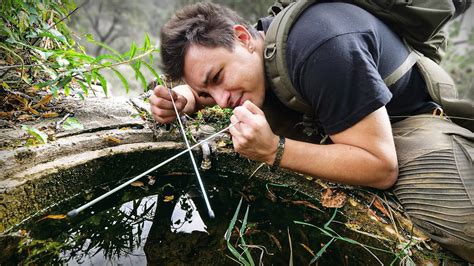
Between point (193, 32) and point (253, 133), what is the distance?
679 mm

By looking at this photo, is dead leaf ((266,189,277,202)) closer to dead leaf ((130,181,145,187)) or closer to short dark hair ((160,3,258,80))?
dead leaf ((130,181,145,187))

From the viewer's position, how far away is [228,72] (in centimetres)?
164

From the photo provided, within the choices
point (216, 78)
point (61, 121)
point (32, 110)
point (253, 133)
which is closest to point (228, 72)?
point (216, 78)

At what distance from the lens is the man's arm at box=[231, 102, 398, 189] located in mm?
1397

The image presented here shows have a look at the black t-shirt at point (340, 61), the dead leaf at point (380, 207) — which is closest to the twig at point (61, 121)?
the black t-shirt at point (340, 61)

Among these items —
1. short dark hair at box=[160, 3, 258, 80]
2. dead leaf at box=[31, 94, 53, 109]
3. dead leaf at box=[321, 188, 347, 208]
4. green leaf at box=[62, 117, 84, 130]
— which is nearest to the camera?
short dark hair at box=[160, 3, 258, 80]

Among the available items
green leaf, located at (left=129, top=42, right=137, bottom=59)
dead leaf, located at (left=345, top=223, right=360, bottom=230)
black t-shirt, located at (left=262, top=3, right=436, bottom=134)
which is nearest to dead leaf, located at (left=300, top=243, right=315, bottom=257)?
dead leaf, located at (left=345, top=223, right=360, bottom=230)

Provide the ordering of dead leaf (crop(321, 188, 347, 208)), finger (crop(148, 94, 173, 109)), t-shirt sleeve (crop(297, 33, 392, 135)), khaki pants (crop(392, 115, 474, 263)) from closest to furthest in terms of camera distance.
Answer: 1. t-shirt sleeve (crop(297, 33, 392, 135))
2. khaki pants (crop(392, 115, 474, 263))
3. dead leaf (crop(321, 188, 347, 208))
4. finger (crop(148, 94, 173, 109))

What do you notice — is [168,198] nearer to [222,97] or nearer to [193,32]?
[222,97]

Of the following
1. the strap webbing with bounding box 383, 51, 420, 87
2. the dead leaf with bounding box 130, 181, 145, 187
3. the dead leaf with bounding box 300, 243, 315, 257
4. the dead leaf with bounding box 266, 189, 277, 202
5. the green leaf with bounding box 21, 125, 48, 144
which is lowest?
the dead leaf with bounding box 266, 189, 277, 202

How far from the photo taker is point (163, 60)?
1.84 metres

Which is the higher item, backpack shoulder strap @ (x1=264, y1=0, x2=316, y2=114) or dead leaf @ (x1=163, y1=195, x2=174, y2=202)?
backpack shoulder strap @ (x1=264, y1=0, x2=316, y2=114)

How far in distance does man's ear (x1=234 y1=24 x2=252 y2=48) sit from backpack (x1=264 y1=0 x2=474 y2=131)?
0.46 ft

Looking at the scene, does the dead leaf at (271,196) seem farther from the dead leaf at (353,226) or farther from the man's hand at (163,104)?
the man's hand at (163,104)
